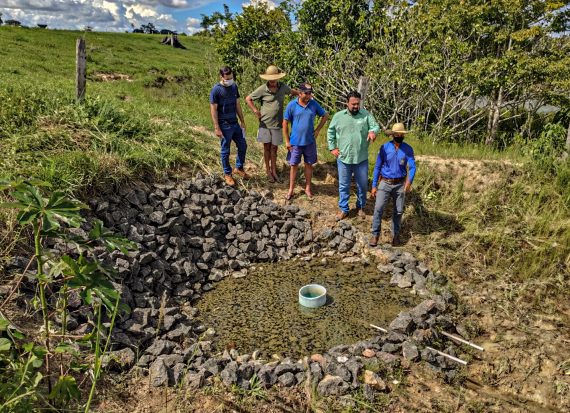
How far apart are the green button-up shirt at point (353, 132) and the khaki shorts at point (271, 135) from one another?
0.97 meters

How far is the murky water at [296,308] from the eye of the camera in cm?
456

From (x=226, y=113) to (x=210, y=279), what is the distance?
2511mm

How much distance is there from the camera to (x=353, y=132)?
6133 mm

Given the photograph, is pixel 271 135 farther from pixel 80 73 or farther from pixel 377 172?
pixel 80 73

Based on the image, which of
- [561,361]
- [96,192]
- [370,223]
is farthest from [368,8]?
[561,361]

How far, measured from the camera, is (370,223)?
6664 millimetres

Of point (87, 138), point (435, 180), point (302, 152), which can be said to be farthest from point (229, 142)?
point (435, 180)

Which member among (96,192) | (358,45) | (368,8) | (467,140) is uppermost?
(368,8)

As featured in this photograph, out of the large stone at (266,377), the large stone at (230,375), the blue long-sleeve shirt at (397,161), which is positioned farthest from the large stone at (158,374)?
the blue long-sleeve shirt at (397,161)

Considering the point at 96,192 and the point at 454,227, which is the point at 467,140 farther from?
the point at 96,192

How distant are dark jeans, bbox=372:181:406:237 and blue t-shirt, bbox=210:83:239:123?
2482mm

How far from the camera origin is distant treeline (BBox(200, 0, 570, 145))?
796 centimetres

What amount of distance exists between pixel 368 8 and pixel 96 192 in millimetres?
8341

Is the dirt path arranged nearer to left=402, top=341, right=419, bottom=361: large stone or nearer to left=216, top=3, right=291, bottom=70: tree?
left=402, top=341, right=419, bottom=361: large stone
